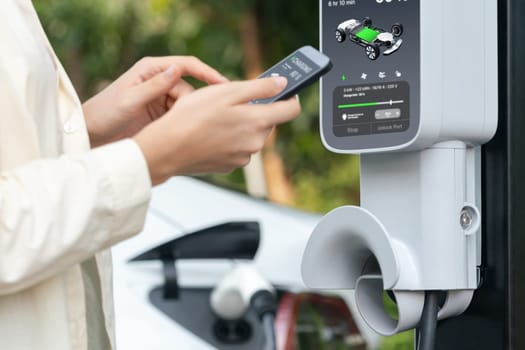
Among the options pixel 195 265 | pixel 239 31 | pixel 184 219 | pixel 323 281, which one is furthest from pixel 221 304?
pixel 239 31

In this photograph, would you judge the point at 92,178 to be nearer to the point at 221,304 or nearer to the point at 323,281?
the point at 323,281

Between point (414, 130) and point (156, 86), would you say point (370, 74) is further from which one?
point (156, 86)

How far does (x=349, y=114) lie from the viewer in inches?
66.1

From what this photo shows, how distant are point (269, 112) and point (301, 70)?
0.36 ft

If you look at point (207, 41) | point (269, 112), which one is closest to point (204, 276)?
point (269, 112)

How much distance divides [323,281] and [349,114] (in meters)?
0.28

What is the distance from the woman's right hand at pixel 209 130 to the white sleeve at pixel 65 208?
0.11ft

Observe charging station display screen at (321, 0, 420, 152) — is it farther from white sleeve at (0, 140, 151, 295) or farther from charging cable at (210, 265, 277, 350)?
charging cable at (210, 265, 277, 350)

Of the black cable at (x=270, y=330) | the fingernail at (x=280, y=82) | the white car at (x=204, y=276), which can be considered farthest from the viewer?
the white car at (x=204, y=276)

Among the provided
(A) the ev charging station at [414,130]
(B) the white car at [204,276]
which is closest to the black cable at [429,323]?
(A) the ev charging station at [414,130]

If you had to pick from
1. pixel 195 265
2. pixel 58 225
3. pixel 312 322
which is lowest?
pixel 312 322

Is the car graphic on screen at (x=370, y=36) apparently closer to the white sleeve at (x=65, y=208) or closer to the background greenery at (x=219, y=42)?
the white sleeve at (x=65, y=208)

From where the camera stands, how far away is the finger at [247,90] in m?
1.45

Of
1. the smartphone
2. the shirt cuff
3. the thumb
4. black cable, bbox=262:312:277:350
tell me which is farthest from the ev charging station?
black cable, bbox=262:312:277:350
